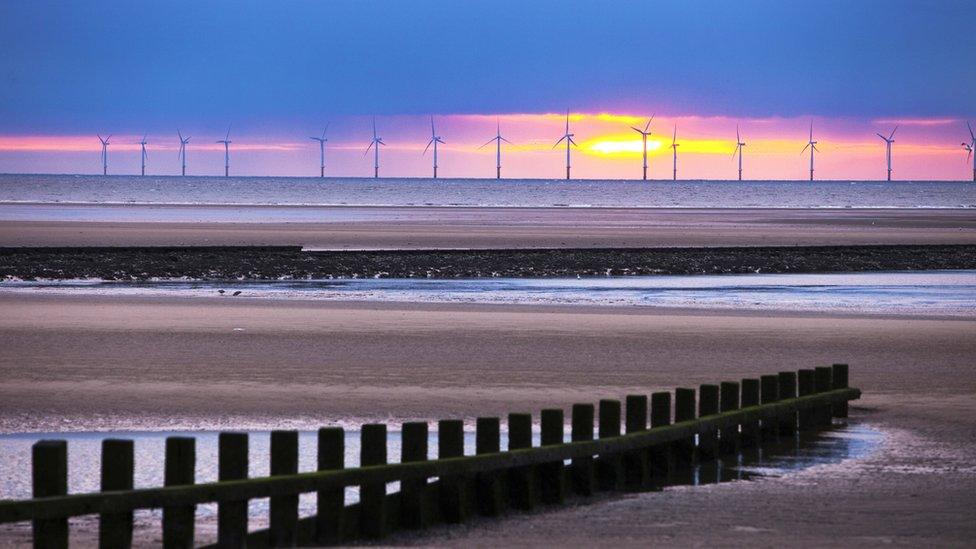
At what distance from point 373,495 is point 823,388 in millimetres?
5822

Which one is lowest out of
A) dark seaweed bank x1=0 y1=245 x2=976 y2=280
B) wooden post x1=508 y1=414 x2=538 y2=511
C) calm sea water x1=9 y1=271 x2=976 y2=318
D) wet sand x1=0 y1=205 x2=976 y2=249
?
wooden post x1=508 y1=414 x2=538 y2=511

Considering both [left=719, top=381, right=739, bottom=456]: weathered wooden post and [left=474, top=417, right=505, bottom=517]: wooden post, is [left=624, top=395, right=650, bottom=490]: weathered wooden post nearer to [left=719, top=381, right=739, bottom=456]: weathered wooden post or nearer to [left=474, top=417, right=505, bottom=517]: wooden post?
[left=719, top=381, right=739, bottom=456]: weathered wooden post

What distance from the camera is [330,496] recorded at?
796 centimetres

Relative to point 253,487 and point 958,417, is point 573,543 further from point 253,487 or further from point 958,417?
point 958,417

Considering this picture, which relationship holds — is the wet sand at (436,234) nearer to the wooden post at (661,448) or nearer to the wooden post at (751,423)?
the wooden post at (751,423)

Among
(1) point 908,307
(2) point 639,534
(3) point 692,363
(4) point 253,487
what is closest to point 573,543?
(2) point 639,534

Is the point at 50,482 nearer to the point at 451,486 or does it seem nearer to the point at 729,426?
the point at 451,486

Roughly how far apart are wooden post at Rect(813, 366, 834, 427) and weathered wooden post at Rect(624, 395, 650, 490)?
10.0ft

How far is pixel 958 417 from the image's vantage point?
1340 cm

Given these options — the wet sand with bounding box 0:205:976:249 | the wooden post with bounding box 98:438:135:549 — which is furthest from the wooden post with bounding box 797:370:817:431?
the wet sand with bounding box 0:205:976:249

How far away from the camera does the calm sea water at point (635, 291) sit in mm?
27406

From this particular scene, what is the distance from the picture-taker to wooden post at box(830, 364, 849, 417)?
42.7 ft

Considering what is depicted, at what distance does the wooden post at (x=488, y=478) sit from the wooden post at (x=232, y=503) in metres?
1.70

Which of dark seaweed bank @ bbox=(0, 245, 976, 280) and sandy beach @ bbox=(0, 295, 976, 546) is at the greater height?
dark seaweed bank @ bbox=(0, 245, 976, 280)
